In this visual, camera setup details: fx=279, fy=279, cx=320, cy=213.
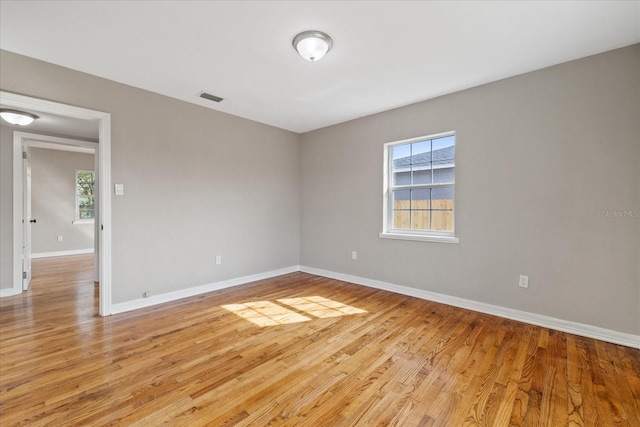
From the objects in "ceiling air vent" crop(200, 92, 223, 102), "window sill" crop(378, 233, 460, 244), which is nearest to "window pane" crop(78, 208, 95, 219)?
"ceiling air vent" crop(200, 92, 223, 102)

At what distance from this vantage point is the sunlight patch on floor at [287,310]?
3.00 meters

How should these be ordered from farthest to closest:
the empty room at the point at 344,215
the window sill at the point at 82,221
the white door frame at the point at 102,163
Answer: the window sill at the point at 82,221 → the white door frame at the point at 102,163 → the empty room at the point at 344,215

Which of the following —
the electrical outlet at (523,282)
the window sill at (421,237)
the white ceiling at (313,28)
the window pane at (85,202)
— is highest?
the white ceiling at (313,28)

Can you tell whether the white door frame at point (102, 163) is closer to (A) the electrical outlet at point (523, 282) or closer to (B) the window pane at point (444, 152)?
(B) the window pane at point (444, 152)

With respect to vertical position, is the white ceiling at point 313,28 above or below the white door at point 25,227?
above

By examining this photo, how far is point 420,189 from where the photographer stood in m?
3.85

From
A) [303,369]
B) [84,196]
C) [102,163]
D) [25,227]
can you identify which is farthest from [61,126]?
[303,369]

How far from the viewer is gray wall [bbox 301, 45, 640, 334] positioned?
97.0 inches

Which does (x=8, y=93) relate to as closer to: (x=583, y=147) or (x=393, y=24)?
(x=393, y=24)

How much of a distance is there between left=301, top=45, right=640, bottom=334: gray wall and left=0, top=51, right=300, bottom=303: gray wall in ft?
6.73

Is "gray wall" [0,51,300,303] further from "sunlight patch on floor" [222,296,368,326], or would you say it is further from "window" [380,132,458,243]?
"window" [380,132,458,243]

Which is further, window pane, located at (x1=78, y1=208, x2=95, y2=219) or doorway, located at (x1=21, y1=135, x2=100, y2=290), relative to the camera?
window pane, located at (x1=78, y1=208, x2=95, y2=219)

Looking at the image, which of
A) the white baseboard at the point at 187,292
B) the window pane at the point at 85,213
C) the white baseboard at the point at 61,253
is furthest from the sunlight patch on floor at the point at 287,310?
the window pane at the point at 85,213

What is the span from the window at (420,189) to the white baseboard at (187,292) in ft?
6.78
